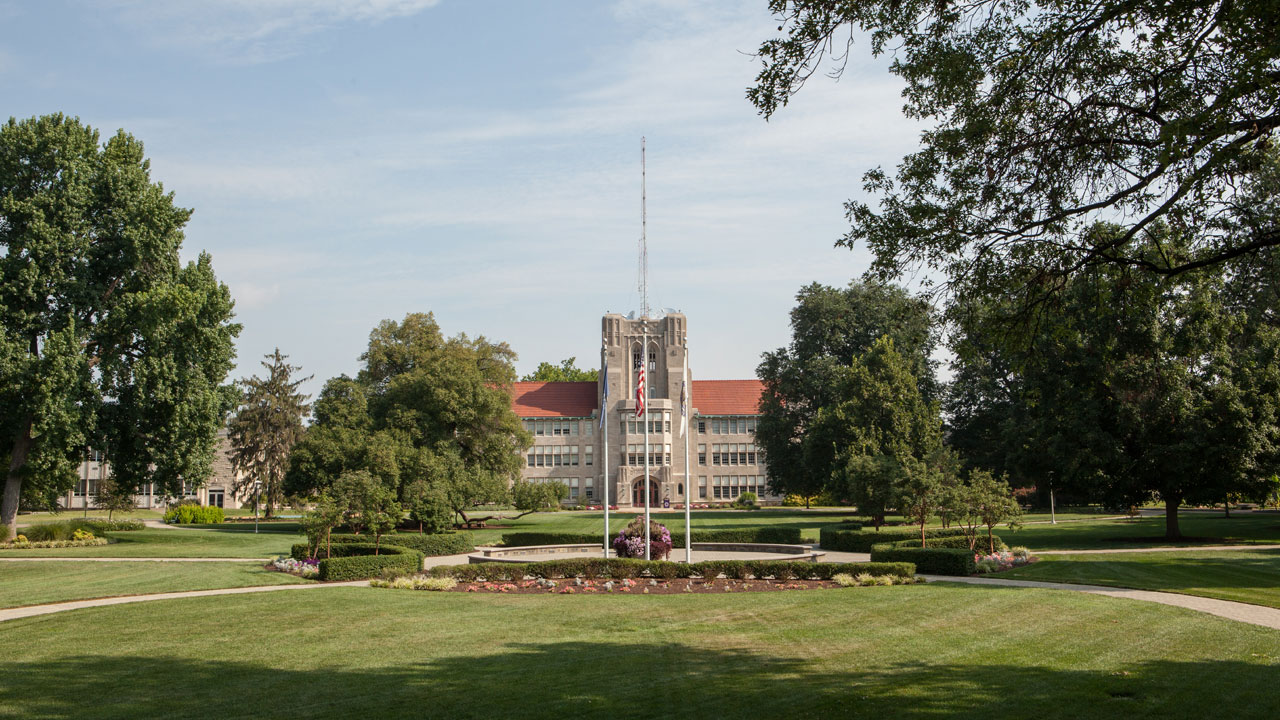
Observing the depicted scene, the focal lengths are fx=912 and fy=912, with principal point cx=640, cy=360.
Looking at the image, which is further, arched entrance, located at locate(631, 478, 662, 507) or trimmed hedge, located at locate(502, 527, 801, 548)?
arched entrance, located at locate(631, 478, 662, 507)

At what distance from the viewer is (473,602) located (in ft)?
63.6

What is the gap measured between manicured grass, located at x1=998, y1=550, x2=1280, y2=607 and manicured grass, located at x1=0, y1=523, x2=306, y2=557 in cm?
2666

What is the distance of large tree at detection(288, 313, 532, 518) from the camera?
150ft

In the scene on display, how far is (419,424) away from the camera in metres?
53.5

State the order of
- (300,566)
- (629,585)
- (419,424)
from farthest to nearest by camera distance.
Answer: (419,424)
(300,566)
(629,585)

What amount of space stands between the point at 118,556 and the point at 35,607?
1472 centimetres

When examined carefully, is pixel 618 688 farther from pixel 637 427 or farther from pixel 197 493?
pixel 197 493

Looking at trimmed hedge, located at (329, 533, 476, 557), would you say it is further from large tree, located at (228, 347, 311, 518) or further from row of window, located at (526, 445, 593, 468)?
row of window, located at (526, 445, 593, 468)

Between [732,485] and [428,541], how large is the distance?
6089cm

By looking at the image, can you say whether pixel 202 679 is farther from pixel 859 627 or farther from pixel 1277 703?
pixel 1277 703

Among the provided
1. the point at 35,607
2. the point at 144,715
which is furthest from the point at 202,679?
the point at 35,607

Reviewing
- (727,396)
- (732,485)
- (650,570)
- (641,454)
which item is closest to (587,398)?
(641,454)

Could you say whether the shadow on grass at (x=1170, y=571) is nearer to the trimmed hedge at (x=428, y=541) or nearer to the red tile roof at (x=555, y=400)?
the trimmed hedge at (x=428, y=541)

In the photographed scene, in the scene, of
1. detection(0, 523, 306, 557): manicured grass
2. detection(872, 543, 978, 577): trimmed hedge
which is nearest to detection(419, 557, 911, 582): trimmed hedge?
detection(872, 543, 978, 577): trimmed hedge
